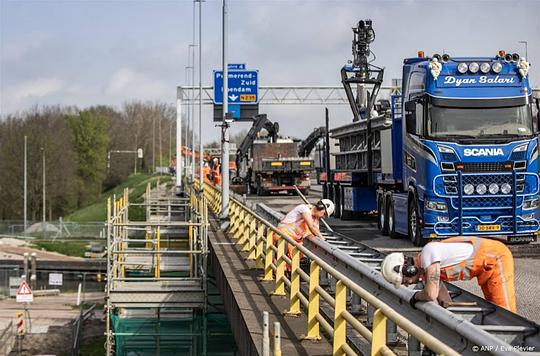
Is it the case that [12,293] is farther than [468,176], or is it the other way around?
[12,293]

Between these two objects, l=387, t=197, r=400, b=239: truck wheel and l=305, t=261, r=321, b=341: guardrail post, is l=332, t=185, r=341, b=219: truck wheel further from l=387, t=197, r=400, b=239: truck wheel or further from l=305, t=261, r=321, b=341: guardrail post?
l=305, t=261, r=321, b=341: guardrail post

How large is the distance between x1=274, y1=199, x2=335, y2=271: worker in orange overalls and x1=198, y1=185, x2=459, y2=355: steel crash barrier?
0.95ft

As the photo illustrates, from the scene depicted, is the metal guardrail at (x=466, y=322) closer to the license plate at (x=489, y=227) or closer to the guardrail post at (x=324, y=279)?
the guardrail post at (x=324, y=279)

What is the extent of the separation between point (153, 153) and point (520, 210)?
133484 millimetres

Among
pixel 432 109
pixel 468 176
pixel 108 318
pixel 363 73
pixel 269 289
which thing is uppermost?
pixel 363 73

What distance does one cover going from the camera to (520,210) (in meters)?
18.7

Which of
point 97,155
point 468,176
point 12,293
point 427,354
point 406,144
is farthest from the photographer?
point 97,155

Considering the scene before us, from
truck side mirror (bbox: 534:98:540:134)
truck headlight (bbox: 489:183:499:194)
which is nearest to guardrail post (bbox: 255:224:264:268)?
truck headlight (bbox: 489:183:499:194)

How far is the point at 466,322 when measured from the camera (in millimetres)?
5691

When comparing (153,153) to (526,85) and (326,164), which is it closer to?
(326,164)

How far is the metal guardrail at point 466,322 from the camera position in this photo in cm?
535

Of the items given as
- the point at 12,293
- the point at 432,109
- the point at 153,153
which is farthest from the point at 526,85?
the point at 153,153

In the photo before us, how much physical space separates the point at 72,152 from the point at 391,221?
9339cm

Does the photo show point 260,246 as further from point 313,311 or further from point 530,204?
point 313,311
